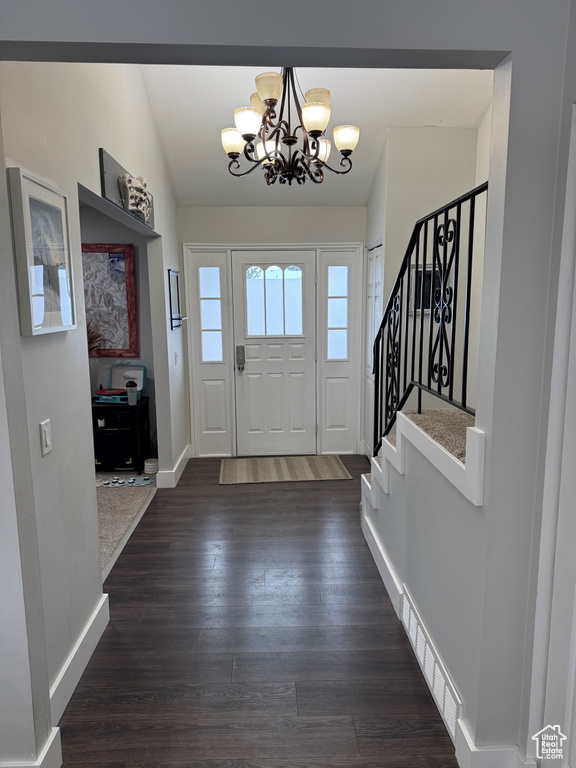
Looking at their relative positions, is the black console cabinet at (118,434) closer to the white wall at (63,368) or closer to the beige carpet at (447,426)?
the white wall at (63,368)

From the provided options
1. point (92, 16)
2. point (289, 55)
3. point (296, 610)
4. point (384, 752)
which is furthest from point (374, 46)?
point (296, 610)

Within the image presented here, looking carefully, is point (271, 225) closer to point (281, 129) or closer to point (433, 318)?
point (281, 129)

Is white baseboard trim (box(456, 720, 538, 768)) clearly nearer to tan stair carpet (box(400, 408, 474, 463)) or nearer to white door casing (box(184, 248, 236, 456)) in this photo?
tan stair carpet (box(400, 408, 474, 463))

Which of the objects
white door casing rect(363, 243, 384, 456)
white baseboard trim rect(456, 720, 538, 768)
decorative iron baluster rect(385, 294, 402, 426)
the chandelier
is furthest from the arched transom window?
white baseboard trim rect(456, 720, 538, 768)

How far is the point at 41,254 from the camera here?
177 cm

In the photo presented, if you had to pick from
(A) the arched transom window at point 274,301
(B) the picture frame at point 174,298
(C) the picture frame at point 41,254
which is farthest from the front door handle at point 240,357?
(C) the picture frame at point 41,254

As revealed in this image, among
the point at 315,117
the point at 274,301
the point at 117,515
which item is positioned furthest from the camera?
the point at 274,301

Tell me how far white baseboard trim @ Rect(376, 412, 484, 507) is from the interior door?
263 centimetres

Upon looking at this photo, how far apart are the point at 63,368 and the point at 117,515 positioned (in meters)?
1.99

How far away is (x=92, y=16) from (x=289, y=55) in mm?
518

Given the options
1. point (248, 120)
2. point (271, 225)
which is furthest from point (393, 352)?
point (271, 225)

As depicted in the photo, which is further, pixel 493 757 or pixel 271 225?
pixel 271 225

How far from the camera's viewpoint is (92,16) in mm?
1309

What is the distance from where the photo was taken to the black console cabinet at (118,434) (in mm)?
4586
